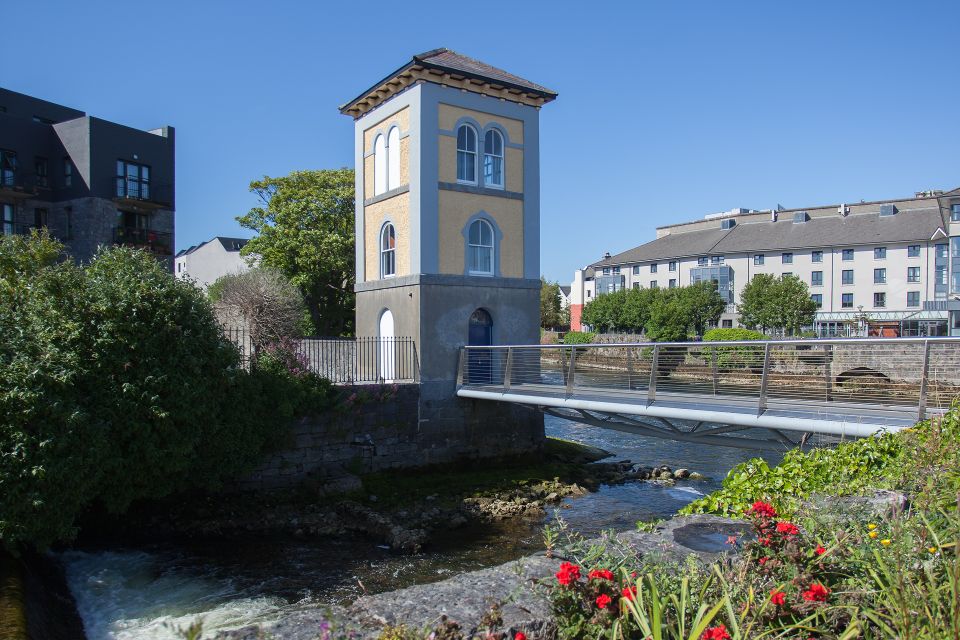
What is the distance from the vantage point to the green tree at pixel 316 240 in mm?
34656

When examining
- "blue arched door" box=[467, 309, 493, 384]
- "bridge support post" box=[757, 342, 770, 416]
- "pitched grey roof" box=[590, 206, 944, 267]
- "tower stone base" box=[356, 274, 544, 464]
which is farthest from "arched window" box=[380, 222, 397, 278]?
"pitched grey roof" box=[590, 206, 944, 267]

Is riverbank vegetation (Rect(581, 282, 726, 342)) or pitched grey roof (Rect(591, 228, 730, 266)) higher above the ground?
pitched grey roof (Rect(591, 228, 730, 266))

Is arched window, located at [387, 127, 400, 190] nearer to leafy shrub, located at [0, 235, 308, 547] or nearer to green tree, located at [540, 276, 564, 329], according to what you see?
leafy shrub, located at [0, 235, 308, 547]

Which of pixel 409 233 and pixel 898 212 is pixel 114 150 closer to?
pixel 409 233

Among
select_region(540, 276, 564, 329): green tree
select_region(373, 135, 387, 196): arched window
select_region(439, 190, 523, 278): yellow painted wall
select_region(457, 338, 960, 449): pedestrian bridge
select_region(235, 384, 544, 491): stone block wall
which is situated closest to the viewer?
select_region(457, 338, 960, 449): pedestrian bridge

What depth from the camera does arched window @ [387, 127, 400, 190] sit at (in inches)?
828

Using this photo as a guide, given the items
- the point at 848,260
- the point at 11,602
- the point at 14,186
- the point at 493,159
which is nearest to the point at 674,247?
the point at 848,260

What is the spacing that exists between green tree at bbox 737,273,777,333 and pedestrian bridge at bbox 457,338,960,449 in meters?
44.1

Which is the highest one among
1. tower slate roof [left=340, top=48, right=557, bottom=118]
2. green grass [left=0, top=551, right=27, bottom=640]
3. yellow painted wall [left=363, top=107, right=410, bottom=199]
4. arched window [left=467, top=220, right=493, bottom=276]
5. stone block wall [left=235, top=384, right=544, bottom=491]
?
tower slate roof [left=340, top=48, right=557, bottom=118]

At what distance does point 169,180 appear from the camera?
36031 mm

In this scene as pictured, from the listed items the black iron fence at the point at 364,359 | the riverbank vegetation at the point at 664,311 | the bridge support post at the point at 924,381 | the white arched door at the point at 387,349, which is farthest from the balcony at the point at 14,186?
the riverbank vegetation at the point at 664,311

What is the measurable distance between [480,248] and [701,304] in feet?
143

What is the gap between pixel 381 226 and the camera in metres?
21.9

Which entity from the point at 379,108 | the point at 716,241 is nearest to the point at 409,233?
the point at 379,108
